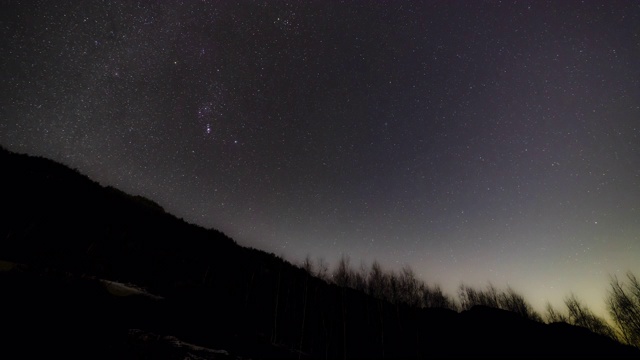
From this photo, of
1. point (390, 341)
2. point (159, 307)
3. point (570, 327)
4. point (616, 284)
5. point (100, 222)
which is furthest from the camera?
point (616, 284)

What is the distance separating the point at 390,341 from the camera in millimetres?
22609

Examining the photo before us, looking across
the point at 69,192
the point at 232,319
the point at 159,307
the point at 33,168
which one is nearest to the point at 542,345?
the point at 232,319

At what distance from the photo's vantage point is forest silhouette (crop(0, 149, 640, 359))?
700 cm

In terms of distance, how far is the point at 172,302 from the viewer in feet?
39.5

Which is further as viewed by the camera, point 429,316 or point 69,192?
point 429,316

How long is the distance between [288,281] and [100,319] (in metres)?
16.2

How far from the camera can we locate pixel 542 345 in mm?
23062

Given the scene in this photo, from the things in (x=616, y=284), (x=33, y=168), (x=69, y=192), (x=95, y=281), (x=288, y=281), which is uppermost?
(x=616, y=284)

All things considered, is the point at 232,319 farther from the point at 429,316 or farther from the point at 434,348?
the point at 429,316

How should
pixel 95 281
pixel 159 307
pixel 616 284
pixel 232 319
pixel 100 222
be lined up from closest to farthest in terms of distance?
pixel 95 281, pixel 159 307, pixel 232 319, pixel 100 222, pixel 616 284

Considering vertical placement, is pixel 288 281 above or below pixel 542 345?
above

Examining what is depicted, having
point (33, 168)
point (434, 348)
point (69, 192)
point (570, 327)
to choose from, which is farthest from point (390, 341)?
Result: point (33, 168)

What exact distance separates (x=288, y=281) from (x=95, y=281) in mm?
15213

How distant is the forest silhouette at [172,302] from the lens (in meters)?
7.00
